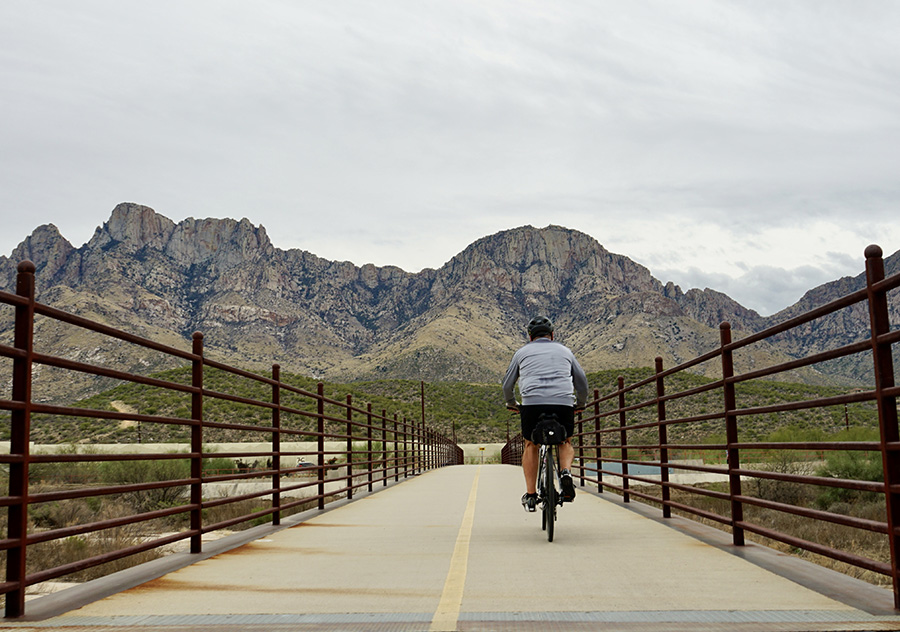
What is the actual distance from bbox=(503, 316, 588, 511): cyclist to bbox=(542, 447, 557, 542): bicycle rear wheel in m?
0.11

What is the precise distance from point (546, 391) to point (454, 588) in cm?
289

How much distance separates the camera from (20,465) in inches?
171

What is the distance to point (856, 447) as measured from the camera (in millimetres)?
4516

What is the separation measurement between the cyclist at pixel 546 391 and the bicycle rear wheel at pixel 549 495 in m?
0.11

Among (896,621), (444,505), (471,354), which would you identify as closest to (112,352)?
(471,354)

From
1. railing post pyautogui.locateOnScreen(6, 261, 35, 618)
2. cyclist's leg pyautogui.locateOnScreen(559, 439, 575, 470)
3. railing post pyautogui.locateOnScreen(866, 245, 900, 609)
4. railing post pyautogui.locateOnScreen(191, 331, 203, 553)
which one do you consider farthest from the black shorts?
railing post pyautogui.locateOnScreen(6, 261, 35, 618)

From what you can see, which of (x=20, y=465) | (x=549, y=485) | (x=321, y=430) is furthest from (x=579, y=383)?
(x=20, y=465)

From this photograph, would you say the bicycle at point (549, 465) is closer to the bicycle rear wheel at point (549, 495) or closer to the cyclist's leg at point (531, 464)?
the bicycle rear wheel at point (549, 495)

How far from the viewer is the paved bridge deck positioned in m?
4.25

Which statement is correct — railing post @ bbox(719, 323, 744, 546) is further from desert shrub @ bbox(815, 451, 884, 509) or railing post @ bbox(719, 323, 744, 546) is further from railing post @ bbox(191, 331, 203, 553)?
desert shrub @ bbox(815, 451, 884, 509)

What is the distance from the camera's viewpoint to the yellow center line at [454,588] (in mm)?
4211

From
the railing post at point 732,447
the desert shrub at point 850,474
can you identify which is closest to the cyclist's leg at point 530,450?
the railing post at point 732,447

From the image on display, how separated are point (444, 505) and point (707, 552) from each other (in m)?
5.52

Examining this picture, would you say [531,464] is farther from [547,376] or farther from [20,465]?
[20,465]
